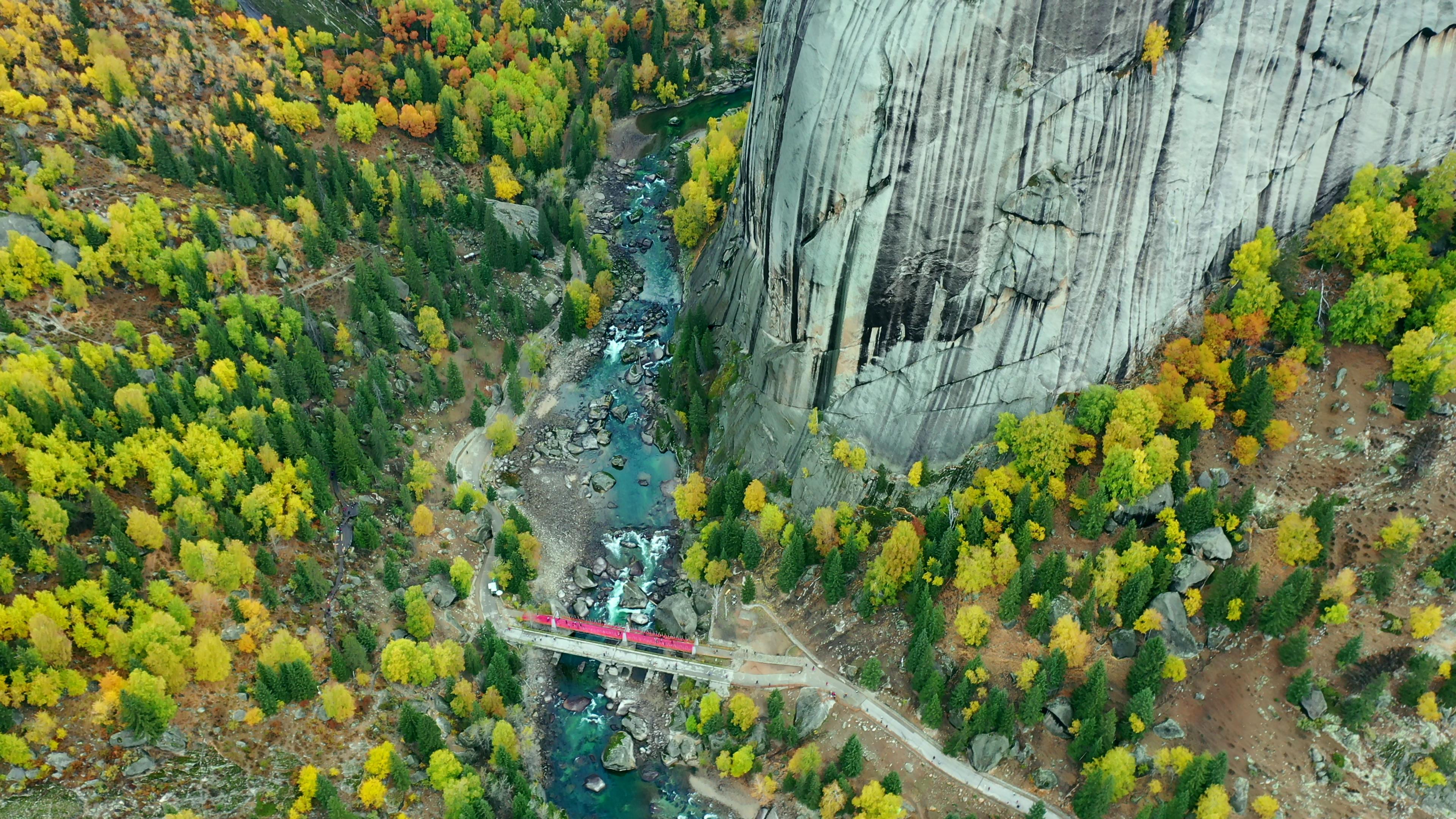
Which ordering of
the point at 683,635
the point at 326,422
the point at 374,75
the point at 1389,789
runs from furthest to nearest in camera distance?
the point at 374,75 → the point at 326,422 → the point at 683,635 → the point at 1389,789

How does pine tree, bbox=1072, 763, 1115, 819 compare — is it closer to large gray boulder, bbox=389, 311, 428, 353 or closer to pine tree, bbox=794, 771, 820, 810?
pine tree, bbox=794, 771, 820, 810

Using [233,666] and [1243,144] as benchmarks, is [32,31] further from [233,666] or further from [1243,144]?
[1243,144]

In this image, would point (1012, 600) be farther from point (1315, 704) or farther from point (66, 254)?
point (66, 254)

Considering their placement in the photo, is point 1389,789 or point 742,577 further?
point 742,577

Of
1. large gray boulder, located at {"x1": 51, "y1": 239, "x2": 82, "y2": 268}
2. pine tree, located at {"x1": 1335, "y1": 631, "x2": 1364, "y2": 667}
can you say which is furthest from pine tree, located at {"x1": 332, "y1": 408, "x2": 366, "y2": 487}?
pine tree, located at {"x1": 1335, "y1": 631, "x2": 1364, "y2": 667}

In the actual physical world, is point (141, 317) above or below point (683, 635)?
above

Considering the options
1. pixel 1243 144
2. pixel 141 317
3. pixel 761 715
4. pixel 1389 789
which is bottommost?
pixel 761 715

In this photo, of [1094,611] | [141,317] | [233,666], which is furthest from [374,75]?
[1094,611]
